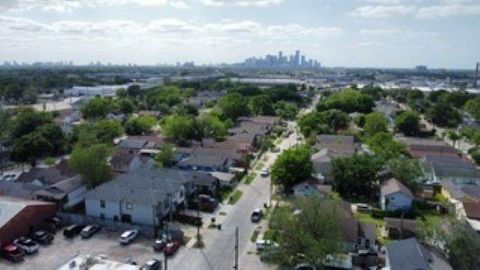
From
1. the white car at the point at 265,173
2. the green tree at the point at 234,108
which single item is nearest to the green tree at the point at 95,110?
the green tree at the point at 234,108

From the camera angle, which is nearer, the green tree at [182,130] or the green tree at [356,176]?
the green tree at [356,176]

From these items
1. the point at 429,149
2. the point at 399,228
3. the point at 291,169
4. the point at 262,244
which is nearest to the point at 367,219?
the point at 399,228

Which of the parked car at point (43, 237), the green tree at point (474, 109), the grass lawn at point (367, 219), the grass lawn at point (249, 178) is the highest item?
the green tree at point (474, 109)

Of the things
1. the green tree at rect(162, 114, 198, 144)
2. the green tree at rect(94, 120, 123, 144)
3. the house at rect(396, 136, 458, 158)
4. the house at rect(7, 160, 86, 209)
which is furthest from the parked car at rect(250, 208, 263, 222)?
the green tree at rect(94, 120, 123, 144)

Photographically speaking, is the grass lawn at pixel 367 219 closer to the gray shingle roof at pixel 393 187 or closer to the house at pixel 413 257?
the gray shingle roof at pixel 393 187

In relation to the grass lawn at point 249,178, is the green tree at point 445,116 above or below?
above

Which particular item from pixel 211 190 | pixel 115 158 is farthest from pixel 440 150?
pixel 115 158

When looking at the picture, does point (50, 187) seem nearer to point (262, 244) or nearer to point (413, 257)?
point (262, 244)

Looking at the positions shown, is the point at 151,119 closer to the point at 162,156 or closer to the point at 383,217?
the point at 162,156
